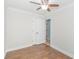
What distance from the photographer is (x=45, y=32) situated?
7.58 metres

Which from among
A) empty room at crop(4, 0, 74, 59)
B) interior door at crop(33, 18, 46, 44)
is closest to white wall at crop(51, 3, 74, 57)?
empty room at crop(4, 0, 74, 59)

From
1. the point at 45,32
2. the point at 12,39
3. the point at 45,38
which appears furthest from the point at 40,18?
the point at 12,39

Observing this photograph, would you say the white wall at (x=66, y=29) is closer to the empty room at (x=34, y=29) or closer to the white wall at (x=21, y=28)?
the empty room at (x=34, y=29)

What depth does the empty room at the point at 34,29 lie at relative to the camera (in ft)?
13.2

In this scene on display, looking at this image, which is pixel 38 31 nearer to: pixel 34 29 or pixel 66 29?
pixel 34 29

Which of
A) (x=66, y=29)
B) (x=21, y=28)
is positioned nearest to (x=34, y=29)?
(x=21, y=28)

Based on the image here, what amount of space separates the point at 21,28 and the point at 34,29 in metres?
1.35

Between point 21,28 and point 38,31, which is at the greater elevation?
point 21,28

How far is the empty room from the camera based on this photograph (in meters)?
4.04

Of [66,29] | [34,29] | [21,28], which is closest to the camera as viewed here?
[66,29]

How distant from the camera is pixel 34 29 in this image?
22.0ft

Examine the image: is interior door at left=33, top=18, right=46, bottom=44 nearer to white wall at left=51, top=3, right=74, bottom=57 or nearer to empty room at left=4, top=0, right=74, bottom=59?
empty room at left=4, top=0, right=74, bottom=59

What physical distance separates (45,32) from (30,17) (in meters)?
2.12
